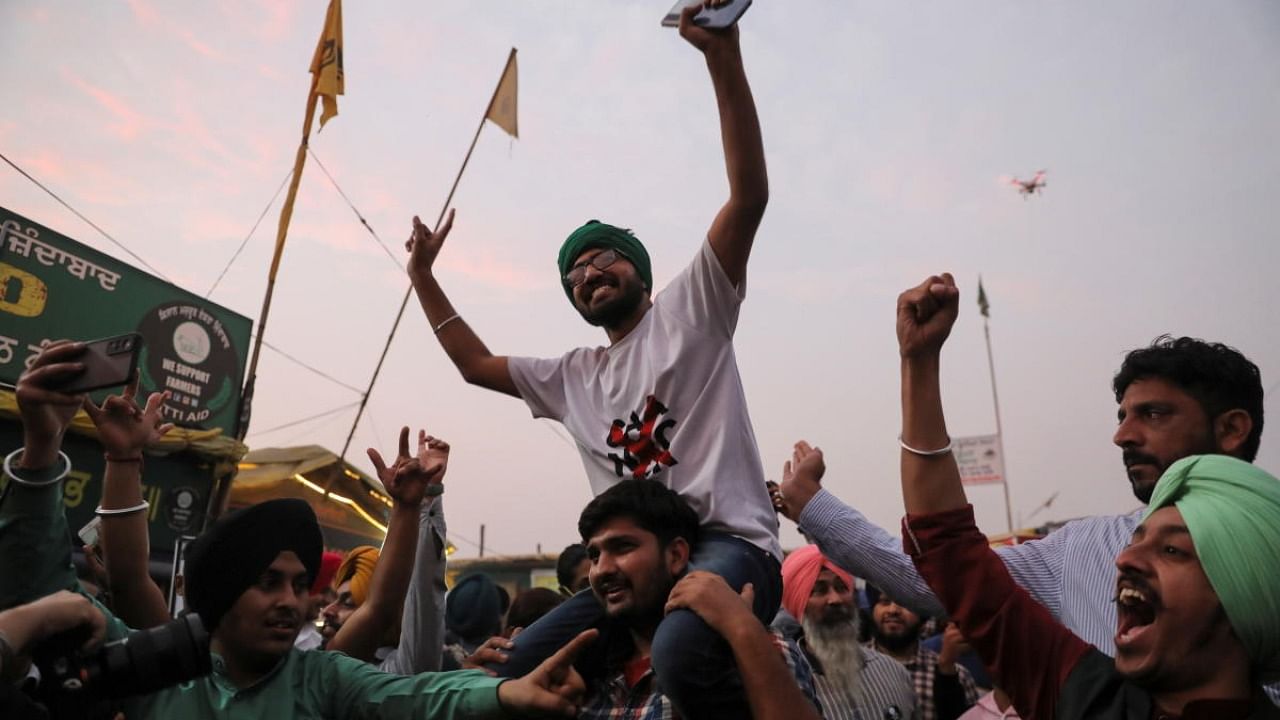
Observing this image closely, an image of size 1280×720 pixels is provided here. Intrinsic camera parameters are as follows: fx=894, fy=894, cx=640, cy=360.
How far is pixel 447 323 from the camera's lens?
388 centimetres

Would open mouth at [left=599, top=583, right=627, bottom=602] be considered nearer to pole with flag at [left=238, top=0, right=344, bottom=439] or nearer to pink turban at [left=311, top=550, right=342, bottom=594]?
pink turban at [left=311, top=550, right=342, bottom=594]

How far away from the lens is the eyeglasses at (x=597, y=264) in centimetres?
331

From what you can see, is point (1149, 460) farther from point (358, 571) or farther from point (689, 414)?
point (358, 571)

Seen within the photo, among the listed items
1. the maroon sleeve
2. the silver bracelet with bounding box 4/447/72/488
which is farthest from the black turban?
the maroon sleeve

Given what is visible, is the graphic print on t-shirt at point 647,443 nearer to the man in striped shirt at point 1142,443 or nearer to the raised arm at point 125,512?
the man in striped shirt at point 1142,443

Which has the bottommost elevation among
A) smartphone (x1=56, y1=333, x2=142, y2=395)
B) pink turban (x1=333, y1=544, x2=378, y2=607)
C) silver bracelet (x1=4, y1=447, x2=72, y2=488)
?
pink turban (x1=333, y1=544, x2=378, y2=607)

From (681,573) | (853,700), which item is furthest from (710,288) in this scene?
(853,700)

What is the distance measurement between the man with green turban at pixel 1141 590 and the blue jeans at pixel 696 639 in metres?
0.61

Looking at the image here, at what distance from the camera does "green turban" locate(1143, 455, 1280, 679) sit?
5.34 ft

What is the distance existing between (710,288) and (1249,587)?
1767mm

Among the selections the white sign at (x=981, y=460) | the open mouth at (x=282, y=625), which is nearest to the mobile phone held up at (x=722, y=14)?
the open mouth at (x=282, y=625)

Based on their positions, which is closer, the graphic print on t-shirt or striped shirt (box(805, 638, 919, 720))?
the graphic print on t-shirt

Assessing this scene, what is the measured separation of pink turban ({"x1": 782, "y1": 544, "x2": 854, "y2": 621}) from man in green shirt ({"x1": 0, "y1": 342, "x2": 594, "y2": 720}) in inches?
117

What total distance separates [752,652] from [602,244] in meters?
1.70
